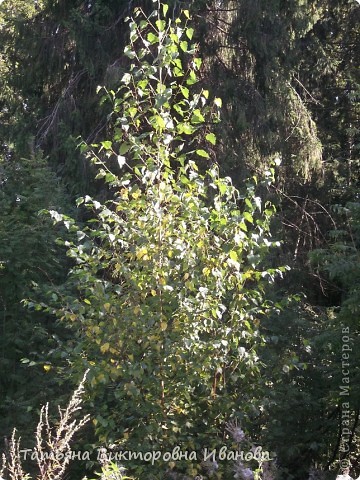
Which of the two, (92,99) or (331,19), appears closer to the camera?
(92,99)

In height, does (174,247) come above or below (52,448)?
above

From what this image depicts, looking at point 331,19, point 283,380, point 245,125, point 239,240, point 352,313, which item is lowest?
point 283,380

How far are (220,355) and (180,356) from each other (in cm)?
36

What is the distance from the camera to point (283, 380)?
6.40m

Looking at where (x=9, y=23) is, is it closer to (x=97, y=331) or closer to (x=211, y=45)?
(x=211, y=45)

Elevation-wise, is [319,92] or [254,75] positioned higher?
[319,92]

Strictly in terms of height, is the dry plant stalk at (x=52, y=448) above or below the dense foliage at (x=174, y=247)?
below

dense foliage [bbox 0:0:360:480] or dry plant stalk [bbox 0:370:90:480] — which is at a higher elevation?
dense foliage [bbox 0:0:360:480]

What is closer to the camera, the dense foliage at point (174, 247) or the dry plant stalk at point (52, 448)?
the dry plant stalk at point (52, 448)

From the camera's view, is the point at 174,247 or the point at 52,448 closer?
the point at 52,448

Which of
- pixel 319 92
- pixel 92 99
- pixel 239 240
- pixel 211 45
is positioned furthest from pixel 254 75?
pixel 239 240

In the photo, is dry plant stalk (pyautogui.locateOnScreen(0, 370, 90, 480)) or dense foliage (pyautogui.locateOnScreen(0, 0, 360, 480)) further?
dense foliage (pyautogui.locateOnScreen(0, 0, 360, 480))

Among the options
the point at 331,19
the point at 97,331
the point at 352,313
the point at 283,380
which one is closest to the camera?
the point at 97,331

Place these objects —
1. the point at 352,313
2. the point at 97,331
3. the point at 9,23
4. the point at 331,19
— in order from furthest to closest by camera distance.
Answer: the point at 331,19, the point at 9,23, the point at 352,313, the point at 97,331
